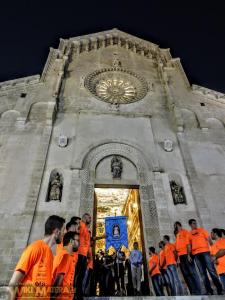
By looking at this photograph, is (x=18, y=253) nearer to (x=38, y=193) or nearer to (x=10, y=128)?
(x=38, y=193)

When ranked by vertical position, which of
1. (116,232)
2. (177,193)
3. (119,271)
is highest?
(177,193)

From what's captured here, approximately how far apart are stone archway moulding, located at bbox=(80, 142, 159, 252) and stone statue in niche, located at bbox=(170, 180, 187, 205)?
970mm

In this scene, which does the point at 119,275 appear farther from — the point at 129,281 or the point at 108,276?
the point at 129,281

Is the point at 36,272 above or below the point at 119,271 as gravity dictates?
below

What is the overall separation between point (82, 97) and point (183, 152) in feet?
23.0

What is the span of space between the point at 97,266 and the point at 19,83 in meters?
12.5

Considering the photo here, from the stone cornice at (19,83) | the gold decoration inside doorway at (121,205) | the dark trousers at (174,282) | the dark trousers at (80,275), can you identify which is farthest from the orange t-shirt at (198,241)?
the stone cornice at (19,83)

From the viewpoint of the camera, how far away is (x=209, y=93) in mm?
16984

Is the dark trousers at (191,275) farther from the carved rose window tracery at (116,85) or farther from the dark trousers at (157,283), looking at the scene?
the carved rose window tracery at (116,85)

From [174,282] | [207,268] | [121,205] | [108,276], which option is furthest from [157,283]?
[121,205]

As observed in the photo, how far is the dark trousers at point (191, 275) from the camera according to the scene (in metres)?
6.72

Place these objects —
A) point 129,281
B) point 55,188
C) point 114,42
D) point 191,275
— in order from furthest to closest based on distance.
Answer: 1. point 114,42
2. point 55,188
3. point 129,281
4. point 191,275

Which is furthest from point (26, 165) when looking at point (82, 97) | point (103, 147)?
point (82, 97)

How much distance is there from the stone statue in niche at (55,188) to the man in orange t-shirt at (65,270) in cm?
649
